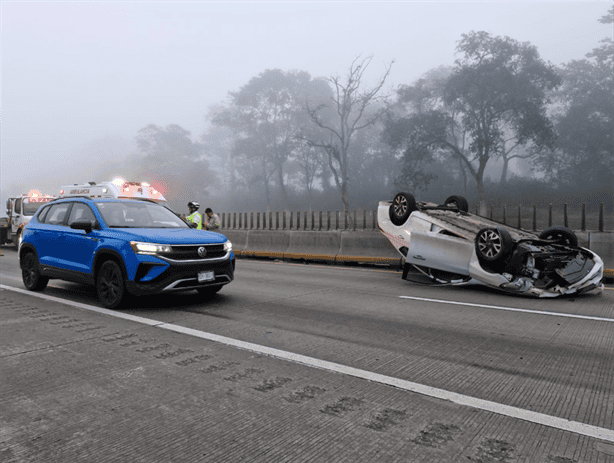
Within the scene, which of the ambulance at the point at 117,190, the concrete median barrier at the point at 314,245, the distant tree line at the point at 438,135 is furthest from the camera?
the distant tree line at the point at 438,135

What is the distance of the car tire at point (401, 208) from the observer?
32.8ft

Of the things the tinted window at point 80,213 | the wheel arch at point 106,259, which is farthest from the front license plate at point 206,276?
the tinted window at point 80,213

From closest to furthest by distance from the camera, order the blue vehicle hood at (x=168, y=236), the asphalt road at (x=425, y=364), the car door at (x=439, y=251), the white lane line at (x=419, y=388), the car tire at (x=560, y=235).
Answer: the asphalt road at (x=425, y=364), the white lane line at (x=419, y=388), the blue vehicle hood at (x=168, y=236), the car door at (x=439, y=251), the car tire at (x=560, y=235)

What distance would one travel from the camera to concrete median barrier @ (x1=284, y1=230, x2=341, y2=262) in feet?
47.0

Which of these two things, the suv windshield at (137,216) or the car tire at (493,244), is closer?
the suv windshield at (137,216)

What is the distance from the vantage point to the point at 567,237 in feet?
29.2

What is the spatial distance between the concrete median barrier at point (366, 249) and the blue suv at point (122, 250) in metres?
6.03

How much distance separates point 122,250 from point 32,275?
308 centimetres

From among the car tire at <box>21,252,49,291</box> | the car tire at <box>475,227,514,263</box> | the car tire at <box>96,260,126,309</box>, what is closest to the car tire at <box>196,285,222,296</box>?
the car tire at <box>96,260,126,309</box>

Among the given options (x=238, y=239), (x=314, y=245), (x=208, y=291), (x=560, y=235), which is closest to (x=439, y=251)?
(x=560, y=235)

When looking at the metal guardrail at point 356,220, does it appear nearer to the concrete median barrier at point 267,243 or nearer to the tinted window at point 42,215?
the concrete median barrier at point 267,243

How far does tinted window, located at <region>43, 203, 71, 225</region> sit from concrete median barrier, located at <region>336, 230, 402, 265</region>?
7.86 m

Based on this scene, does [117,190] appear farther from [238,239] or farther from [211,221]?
[238,239]

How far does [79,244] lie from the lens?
289 inches
